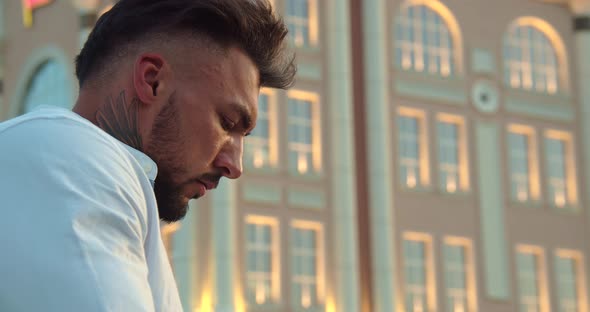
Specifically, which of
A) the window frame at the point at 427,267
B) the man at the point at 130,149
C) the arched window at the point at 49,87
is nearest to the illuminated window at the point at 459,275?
the window frame at the point at 427,267

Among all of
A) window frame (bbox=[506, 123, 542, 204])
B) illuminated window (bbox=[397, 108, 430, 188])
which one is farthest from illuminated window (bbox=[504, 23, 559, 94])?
illuminated window (bbox=[397, 108, 430, 188])

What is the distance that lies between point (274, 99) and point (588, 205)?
7.47 meters

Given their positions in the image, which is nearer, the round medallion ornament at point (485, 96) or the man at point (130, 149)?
the man at point (130, 149)

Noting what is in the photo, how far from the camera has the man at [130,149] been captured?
114 centimetres

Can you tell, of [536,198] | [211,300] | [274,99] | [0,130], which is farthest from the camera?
[536,198]

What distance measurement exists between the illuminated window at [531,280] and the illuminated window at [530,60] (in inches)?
137

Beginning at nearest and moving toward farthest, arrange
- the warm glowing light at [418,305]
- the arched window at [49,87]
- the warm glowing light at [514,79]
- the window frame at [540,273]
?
1. the warm glowing light at [418,305]
2. the arched window at [49,87]
3. the window frame at [540,273]
4. the warm glowing light at [514,79]

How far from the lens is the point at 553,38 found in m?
30.6

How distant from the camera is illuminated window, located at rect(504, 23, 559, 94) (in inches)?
1180

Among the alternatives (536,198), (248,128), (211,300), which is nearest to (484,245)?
(536,198)

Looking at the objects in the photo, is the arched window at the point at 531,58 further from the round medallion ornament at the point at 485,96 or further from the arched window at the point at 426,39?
the arched window at the point at 426,39

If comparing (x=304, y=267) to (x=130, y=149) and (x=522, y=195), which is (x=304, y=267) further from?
(x=130, y=149)

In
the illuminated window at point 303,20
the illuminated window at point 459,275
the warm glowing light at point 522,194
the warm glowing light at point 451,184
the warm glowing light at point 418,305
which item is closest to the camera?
the warm glowing light at point 418,305

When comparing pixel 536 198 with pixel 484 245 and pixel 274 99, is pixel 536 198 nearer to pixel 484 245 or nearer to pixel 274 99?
pixel 484 245
